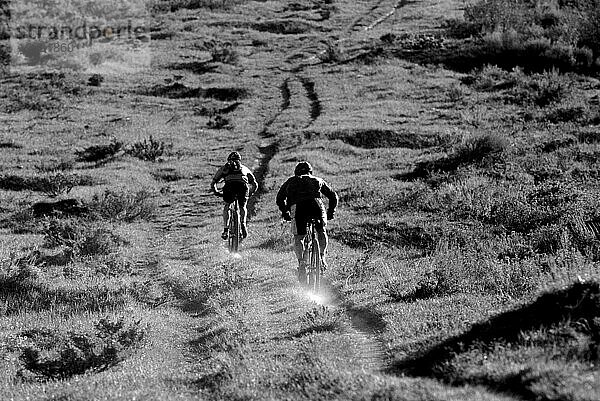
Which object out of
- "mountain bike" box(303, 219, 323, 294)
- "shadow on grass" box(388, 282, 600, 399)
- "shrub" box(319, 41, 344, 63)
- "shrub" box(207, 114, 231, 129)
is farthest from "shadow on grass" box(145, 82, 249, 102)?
"shadow on grass" box(388, 282, 600, 399)

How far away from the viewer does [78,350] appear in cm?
933

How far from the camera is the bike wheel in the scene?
39.8 ft

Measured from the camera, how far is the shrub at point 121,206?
22.3m

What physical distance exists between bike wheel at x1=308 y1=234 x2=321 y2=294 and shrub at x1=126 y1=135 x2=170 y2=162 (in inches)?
782

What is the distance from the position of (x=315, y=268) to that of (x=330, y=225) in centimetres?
666

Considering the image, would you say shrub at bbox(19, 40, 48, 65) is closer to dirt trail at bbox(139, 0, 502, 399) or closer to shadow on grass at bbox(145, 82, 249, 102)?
shadow on grass at bbox(145, 82, 249, 102)

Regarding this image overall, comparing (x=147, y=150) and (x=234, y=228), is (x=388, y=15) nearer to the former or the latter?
(x=147, y=150)

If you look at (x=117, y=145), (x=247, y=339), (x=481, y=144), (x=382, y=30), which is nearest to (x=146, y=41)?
(x=382, y=30)

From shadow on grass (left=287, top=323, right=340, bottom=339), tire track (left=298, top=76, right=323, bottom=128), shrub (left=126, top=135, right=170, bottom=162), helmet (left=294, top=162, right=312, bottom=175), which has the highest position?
helmet (left=294, top=162, right=312, bottom=175)

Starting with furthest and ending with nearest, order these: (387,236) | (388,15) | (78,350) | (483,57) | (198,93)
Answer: (388,15) → (483,57) → (198,93) → (387,236) → (78,350)

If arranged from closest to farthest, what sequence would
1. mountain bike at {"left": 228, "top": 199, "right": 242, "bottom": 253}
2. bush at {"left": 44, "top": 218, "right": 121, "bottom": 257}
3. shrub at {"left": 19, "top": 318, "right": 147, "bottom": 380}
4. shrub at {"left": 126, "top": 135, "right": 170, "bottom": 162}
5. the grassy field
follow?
the grassy field
shrub at {"left": 19, "top": 318, "right": 147, "bottom": 380}
mountain bike at {"left": 228, "top": 199, "right": 242, "bottom": 253}
bush at {"left": 44, "top": 218, "right": 121, "bottom": 257}
shrub at {"left": 126, "top": 135, "right": 170, "bottom": 162}

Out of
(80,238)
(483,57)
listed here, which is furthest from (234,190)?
(483,57)

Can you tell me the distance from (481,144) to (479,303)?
1638 cm

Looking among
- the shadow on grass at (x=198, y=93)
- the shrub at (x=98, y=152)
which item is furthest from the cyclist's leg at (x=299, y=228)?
the shadow on grass at (x=198, y=93)
